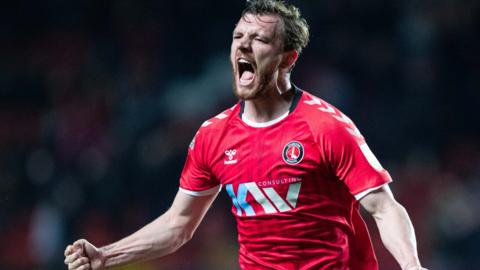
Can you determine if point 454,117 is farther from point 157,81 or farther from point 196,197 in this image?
point 196,197

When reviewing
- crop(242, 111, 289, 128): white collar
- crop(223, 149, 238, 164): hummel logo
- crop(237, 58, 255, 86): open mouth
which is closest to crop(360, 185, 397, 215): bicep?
crop(242, 111, 289, 128): white collar

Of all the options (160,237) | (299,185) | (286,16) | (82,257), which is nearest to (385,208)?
(299,185)

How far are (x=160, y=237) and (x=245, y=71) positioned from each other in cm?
97

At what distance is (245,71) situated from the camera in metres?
4.00

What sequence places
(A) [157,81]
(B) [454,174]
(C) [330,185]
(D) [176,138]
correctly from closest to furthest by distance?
(C) [330,185] < (B) [454,174] < (D) [176,138] < (A) [157,81]

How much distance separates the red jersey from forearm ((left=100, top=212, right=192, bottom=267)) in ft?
1.31

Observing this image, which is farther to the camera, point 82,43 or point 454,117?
point 82,43

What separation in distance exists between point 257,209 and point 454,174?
14.1 feet

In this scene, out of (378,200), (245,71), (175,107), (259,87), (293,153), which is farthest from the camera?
(175,107)

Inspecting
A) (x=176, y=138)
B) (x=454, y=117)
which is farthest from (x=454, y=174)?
(x=176, y=138)

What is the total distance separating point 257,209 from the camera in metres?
3.88

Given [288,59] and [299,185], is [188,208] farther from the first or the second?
[288,59]

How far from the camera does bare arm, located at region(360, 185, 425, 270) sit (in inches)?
134

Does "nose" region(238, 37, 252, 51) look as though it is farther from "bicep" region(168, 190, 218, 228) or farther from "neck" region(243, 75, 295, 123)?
"bicep" region(168, 190, 218, 228)
